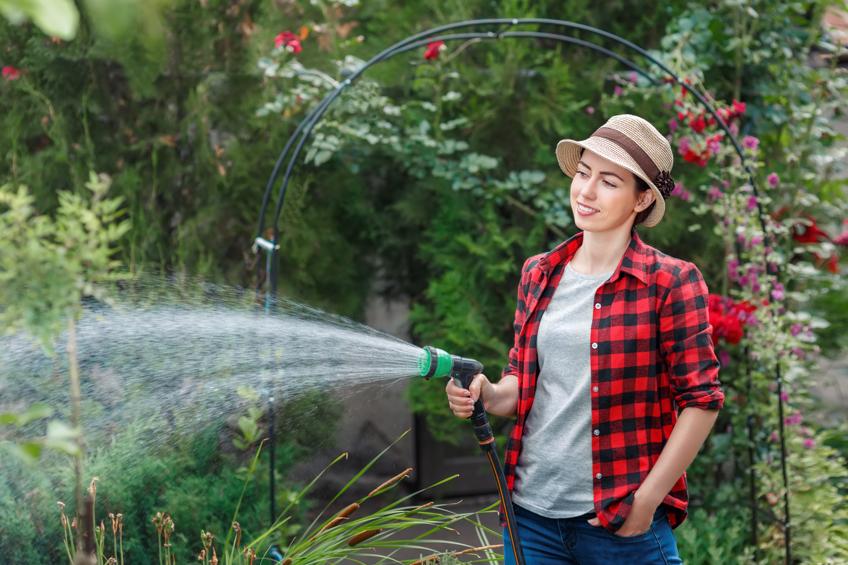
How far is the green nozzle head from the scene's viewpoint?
1.93 meters

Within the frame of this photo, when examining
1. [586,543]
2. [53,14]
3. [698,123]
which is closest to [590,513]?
[586,543]

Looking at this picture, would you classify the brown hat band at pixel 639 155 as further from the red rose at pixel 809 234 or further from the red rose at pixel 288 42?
the red rose at pixel 809 234

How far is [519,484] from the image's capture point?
2045mm

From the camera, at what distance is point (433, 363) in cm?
194

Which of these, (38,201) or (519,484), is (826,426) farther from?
(38,201)

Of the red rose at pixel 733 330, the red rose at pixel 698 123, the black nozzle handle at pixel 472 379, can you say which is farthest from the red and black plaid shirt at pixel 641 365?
the red rose at pixel 698 123

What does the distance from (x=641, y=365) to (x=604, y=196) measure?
1.15 ft

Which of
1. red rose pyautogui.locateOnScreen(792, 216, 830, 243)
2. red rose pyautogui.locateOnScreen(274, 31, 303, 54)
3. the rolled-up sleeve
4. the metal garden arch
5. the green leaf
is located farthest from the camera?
red rose pyautogui.locateOnScreen(792, 216, 830, 243)

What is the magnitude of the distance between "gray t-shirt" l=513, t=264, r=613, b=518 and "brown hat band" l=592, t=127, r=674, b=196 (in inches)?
8.6

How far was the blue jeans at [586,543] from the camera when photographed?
75.2 inches

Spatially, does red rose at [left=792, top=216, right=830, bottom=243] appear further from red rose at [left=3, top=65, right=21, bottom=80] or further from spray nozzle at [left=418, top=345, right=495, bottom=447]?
red rose at [left=3, top=65, right=21, bottom=80]

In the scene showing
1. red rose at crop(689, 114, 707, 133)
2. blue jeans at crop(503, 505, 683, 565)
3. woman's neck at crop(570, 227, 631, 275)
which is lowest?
blue jeans at crop(503, 505, 683, 565)

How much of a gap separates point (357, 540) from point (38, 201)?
242cm

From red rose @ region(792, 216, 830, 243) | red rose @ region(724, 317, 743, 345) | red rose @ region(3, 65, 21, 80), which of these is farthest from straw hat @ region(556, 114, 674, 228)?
red rose @ region(3, 65, 21, 80)
